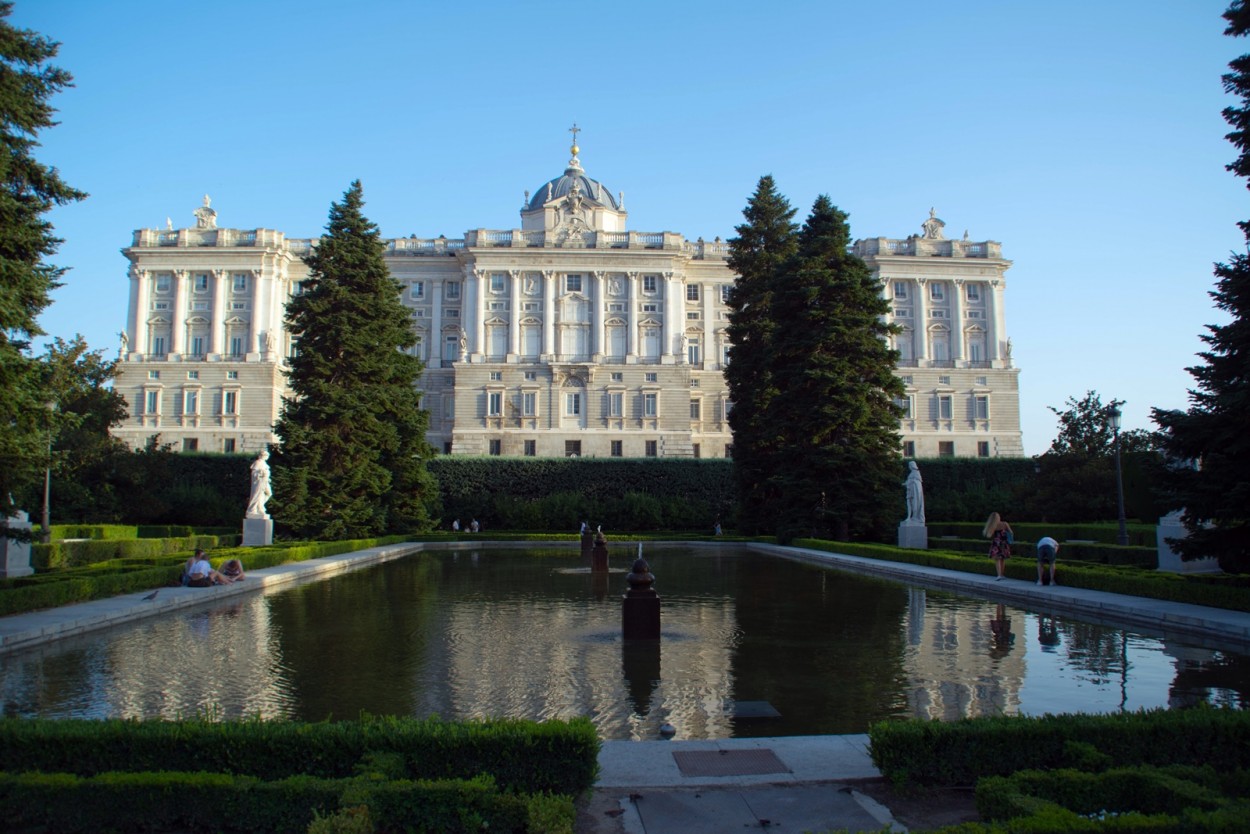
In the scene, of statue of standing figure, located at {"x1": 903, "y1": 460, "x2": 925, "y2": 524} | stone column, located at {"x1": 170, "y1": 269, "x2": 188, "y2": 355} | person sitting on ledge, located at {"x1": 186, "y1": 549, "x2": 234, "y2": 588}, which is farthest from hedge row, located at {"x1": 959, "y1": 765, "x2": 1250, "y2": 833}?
stone column, located at {"x1": 170, "y1": 269, "x2": 188, "y2": 355}

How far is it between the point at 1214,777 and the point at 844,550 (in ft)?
73.1

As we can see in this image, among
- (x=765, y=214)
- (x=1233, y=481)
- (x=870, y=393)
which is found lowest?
(x=1233, y=481)

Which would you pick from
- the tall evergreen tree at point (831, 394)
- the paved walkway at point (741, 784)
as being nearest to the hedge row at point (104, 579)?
the paved walkway at point (741, 784)

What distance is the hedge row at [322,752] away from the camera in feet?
16.9

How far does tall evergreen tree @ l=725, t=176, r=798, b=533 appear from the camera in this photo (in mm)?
35969

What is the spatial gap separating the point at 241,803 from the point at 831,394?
95.3ft

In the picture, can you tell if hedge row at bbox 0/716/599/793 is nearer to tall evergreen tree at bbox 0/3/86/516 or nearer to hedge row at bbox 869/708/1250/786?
hedge row at bbox 869/708/1250/786

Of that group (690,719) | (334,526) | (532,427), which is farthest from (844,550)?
(532,427)

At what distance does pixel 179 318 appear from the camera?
71125mm

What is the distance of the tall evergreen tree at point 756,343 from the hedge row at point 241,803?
29732mm

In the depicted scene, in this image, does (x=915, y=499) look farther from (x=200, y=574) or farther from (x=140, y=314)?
(x=140, y=314)

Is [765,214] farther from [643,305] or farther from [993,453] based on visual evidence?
[993,453]

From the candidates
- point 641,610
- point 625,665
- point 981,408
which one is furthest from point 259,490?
point 981,408

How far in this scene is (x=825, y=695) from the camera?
8281mm
